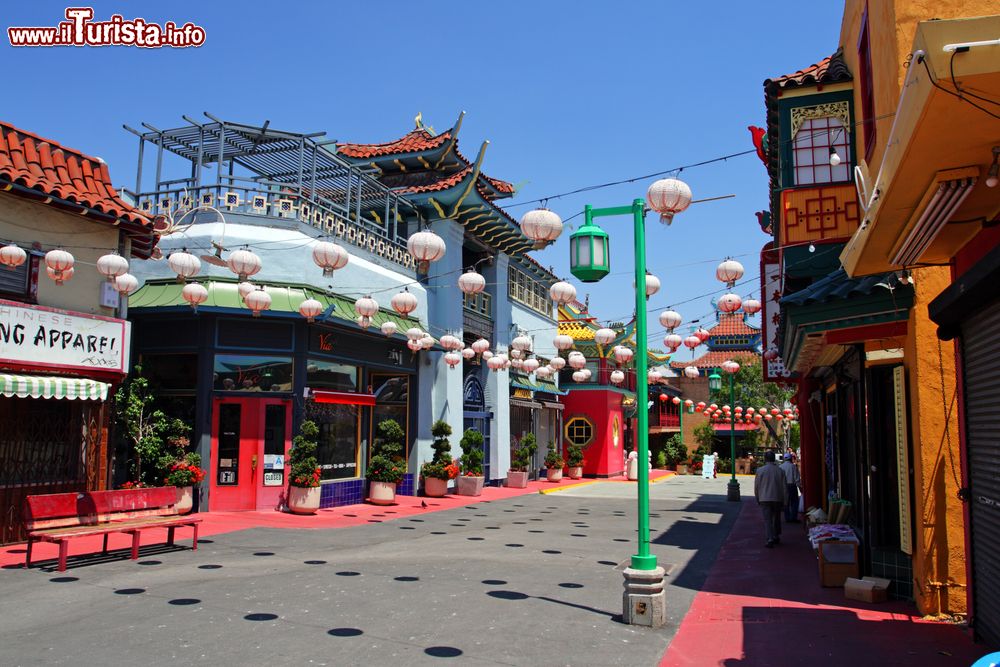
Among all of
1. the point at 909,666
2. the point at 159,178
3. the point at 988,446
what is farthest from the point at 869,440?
the point at 159,178

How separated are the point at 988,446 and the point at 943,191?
2777mm

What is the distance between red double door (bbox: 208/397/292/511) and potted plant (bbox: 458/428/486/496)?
772cm

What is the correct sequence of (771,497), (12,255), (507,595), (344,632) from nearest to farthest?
(344,632), (507,595), (12,255), (771,497)

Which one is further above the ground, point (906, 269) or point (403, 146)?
point (403, 146)

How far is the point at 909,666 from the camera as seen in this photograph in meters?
6.67

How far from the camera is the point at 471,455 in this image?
25234 mm

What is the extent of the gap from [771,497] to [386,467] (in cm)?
1035

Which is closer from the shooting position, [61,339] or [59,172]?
[61,339]

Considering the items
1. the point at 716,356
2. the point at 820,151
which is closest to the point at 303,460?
the point at 820,151

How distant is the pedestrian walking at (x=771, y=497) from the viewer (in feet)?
47.7

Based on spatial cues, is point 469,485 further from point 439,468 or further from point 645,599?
point 645,599

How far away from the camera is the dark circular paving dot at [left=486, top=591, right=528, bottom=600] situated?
9523 mm

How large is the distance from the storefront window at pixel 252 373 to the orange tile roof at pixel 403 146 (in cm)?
978

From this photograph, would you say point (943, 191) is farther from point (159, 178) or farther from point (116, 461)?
point (159, 178)
